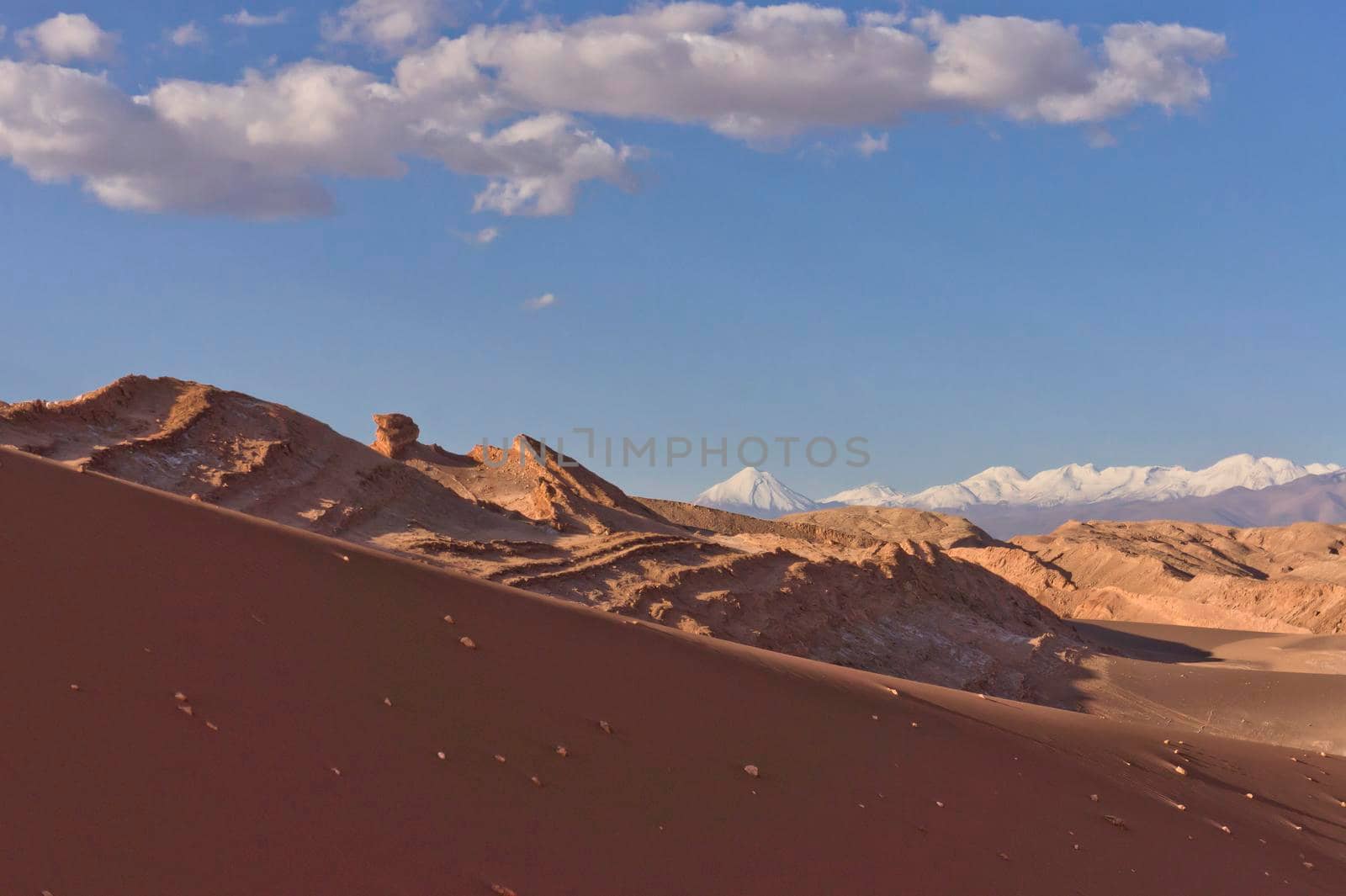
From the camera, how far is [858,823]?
323 inches

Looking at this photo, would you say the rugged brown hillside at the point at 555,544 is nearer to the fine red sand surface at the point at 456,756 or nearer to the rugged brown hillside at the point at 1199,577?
the fine red sand surface at the point at 456,756

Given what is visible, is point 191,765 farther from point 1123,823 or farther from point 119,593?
point 1123,823

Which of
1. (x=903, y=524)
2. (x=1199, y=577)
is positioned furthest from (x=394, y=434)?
(x=903, y=524)

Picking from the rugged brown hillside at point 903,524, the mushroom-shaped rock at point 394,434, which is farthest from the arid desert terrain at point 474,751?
the rugged brown hillside at point 903,524

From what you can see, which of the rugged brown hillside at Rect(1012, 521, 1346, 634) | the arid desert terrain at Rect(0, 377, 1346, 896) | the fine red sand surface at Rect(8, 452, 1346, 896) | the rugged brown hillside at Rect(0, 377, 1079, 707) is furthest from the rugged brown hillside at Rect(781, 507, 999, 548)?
the fine red sand surface at Rect(8, 452, 1346, 896)

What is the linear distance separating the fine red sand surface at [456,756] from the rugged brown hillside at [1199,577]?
30980 mm

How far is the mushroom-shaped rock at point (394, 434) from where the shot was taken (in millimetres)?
27266

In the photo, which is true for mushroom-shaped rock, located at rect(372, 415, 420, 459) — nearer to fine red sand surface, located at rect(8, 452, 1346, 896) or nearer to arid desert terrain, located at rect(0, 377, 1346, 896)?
arid desert terrain, located at rect(0, 377, 1346, 896)

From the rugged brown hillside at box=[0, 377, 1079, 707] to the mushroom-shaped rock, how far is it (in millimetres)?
37

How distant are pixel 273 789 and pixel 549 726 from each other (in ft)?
7.56

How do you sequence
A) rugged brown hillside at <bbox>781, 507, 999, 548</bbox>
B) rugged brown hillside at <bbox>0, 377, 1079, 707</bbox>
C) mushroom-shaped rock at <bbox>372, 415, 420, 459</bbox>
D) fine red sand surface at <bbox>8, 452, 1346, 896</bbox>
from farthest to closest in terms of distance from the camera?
rugged brown hillside at <bbox>781, 507, 999, 548</bbox> → mushroom-shaped rock at <bbox>372, 415, 420, 459</bbox> → rugged brown hillside at <bbox>0, 377, 1079, 707</bbox> → fine red sand surface at <bbox>8, 452, 1346, 896</bbox>

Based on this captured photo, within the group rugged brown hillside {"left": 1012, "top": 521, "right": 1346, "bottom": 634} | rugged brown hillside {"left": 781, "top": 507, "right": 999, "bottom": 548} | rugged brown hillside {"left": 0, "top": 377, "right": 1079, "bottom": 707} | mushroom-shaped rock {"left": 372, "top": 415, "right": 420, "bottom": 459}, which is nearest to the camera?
rugged brown hillside {"left": 0, "top": 377, "right": 1079, "bottom": 707}

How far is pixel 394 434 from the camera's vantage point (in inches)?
1086

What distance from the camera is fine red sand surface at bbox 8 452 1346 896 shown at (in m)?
5.38
